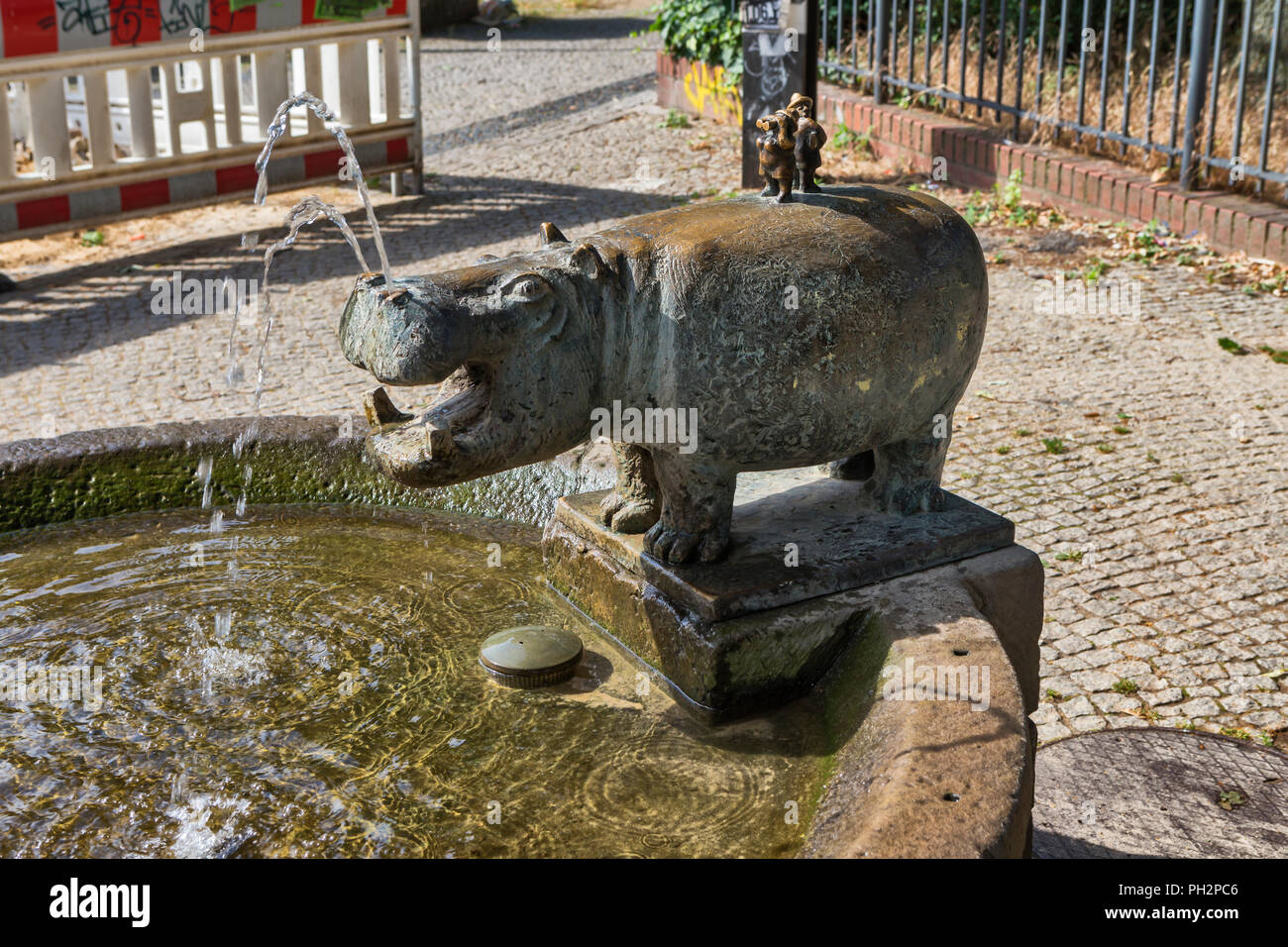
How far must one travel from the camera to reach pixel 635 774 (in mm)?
2844

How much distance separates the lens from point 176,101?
30.6 ft

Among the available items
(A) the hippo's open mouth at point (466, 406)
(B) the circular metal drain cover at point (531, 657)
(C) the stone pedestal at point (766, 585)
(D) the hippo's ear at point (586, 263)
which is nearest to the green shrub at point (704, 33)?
(C) the stone pedestal at point (766, 585)

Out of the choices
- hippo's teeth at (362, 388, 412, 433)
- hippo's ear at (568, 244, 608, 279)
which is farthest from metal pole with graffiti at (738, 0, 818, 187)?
→ hippo's teeth at (362, 388, 412, 433)

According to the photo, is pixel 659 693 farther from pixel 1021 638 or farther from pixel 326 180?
pixel 326 180

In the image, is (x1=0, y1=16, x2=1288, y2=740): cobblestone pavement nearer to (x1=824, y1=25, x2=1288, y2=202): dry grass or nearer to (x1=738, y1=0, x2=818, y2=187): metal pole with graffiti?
(x1=738, y1=0, x2=818, y2=187): metal pole with graffiti

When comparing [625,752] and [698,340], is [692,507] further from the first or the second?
[625,752]

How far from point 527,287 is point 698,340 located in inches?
14.4

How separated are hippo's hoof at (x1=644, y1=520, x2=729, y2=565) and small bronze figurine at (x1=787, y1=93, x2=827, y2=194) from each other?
79 cm

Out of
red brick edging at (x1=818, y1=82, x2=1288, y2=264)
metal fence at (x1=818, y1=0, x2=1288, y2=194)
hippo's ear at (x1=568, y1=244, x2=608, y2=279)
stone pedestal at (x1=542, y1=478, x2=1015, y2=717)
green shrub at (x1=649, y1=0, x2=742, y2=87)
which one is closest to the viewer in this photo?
hippo's ear at (x1=568, y1=244, x2=608, y2=279)

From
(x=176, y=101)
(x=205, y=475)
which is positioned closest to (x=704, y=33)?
(x=176, y=101)

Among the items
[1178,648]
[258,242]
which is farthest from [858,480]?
[258,242]

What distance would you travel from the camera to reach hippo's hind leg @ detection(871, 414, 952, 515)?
3129 millimetres

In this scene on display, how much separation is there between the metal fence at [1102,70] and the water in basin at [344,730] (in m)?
6.30
